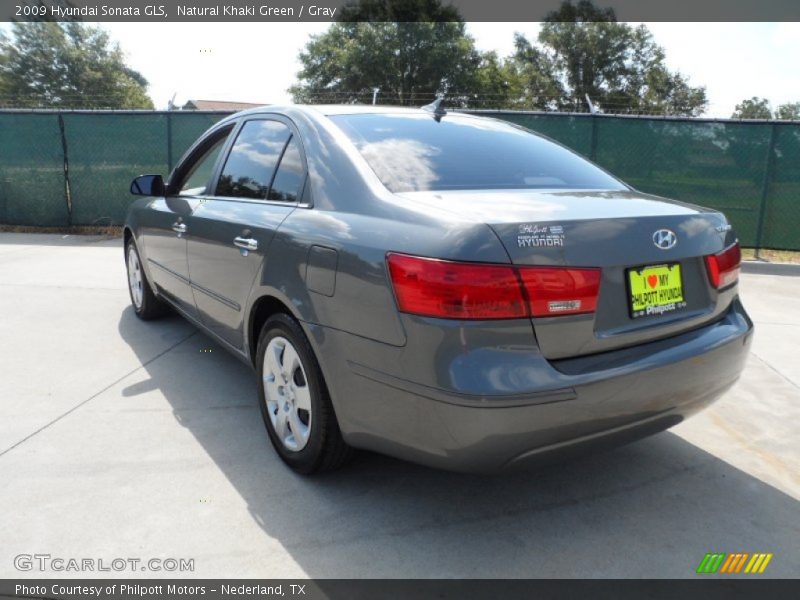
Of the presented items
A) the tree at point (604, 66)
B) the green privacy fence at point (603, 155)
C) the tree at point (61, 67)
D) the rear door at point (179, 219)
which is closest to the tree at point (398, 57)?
the tree at point (604, 66)

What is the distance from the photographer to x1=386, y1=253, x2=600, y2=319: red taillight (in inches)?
76.0

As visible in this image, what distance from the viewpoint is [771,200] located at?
854cm

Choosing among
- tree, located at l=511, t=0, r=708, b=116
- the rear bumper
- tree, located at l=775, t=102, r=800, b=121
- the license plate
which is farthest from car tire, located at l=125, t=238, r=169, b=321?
tree, located at l=511, t=0, r=708, b=116

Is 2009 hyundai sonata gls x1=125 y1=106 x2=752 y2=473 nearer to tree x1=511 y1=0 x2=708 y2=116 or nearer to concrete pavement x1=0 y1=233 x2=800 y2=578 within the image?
concrete pavement x1=0 y1=233 x2=800 y2=578

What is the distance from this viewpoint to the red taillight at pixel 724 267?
7.98ft

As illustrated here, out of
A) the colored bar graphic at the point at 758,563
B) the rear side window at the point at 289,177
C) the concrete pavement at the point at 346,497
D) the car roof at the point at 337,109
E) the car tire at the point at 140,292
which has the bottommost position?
the concrete pavement at the point at 346,497

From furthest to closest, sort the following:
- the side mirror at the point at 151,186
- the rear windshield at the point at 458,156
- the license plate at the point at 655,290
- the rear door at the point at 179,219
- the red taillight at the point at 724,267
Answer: the side mirror at the point at 151,186, the rear door at the point at 179,219, the rear windshield at the point at 458,156, the red taillight at the point at 724,267, the license plate at the point at 655,290

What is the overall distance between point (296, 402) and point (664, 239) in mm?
1592

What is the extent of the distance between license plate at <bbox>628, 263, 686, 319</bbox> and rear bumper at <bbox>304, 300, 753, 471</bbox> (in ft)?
0.40

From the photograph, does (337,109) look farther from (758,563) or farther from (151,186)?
(758,563)

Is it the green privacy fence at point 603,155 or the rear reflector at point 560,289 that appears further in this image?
the green privacy fence at point 603,155

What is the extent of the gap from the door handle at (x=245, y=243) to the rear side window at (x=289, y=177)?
0.23 metres

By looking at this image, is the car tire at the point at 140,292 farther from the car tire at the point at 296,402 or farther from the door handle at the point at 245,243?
the car tire at the point at 296,402

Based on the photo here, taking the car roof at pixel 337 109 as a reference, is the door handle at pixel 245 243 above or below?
below
